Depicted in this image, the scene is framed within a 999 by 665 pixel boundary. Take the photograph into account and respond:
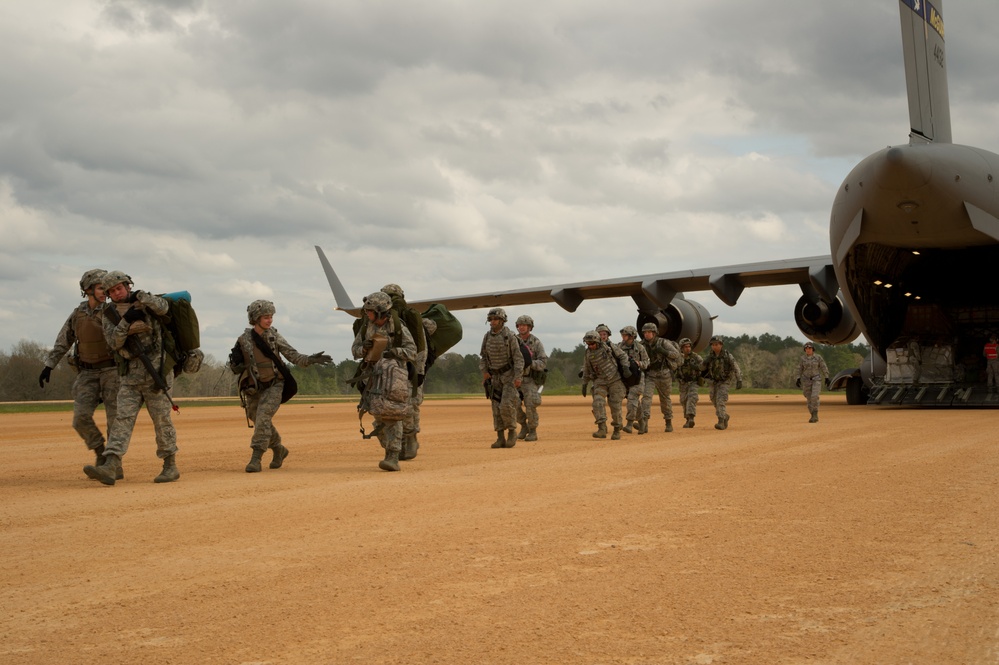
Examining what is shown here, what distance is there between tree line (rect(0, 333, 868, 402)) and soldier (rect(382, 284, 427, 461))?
39.1 m

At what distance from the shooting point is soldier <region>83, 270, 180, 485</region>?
8.79 metres

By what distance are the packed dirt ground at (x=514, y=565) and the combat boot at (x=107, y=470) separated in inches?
5.7

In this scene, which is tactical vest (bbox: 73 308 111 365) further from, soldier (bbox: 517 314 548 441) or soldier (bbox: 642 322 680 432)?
soldier (bbox: 642 322 680 432)

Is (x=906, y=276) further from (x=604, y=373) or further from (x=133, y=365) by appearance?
(x=133, y=365)

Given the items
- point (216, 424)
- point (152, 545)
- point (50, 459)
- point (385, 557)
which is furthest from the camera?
point (216, 424)

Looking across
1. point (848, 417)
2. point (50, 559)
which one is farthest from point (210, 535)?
point (848, 417)

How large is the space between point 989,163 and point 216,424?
1700 centimetres

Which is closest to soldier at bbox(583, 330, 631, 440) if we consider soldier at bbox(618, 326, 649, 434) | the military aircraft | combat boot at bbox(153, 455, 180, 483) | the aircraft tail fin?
soldier at bbox(618, 326, 649, 434)

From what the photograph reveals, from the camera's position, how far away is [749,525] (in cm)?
607

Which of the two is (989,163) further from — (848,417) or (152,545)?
(152,545)

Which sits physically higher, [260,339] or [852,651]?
[260,339]

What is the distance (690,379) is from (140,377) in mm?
11120

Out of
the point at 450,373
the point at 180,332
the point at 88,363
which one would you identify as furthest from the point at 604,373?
the point at 450,373

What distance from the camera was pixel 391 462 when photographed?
9773 millimetres
